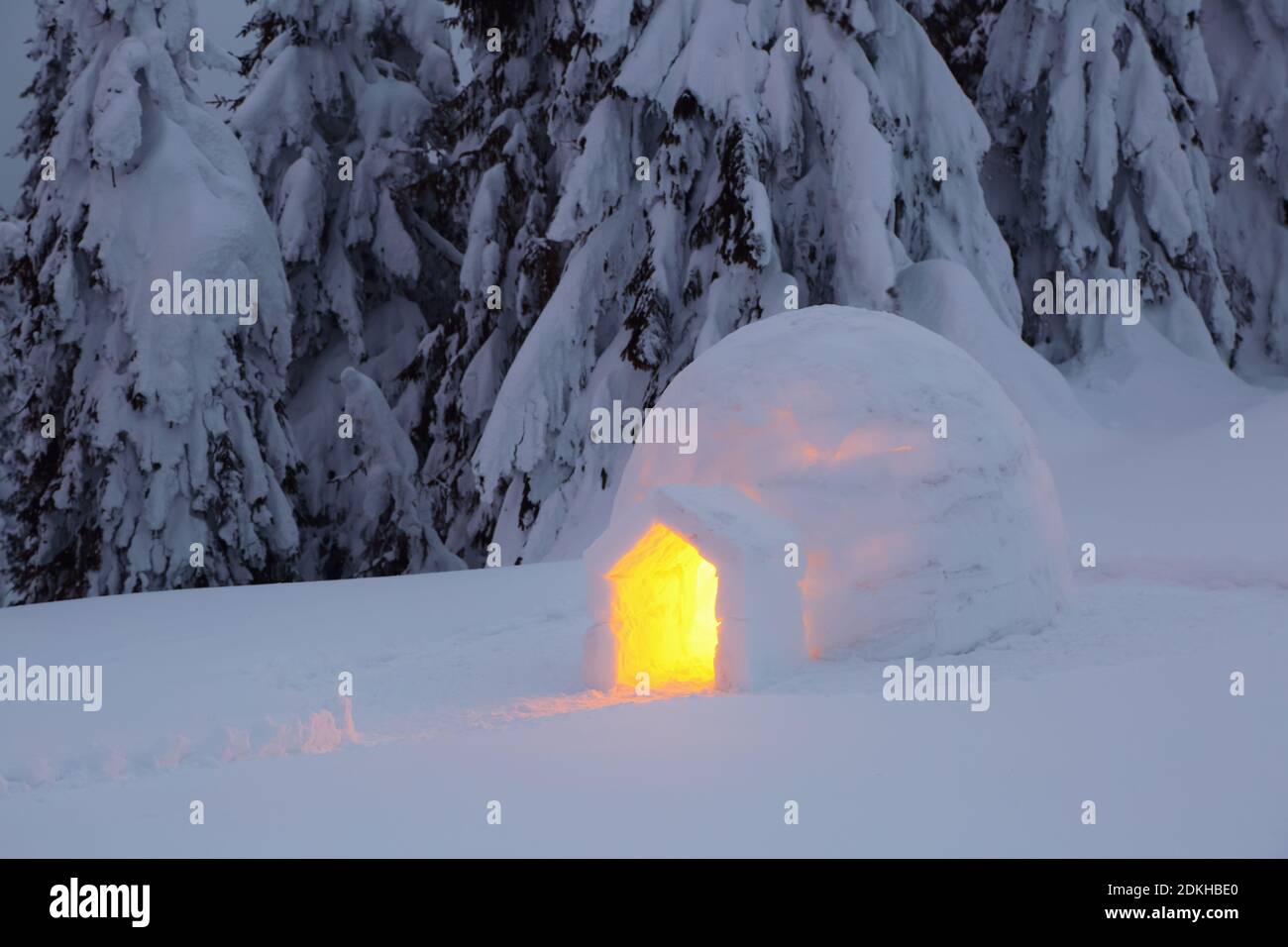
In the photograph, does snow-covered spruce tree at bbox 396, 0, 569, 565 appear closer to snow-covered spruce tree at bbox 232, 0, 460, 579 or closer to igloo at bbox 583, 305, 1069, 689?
→ snow-covered spruce tree at bbox 232, 0, 460, 579

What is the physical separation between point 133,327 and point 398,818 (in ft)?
34.4

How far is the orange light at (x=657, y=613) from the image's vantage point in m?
8.36

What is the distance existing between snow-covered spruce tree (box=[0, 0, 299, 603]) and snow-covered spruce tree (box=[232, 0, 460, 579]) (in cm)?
193

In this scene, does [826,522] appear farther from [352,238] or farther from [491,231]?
[352,238]

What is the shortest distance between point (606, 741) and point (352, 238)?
47.1 feet

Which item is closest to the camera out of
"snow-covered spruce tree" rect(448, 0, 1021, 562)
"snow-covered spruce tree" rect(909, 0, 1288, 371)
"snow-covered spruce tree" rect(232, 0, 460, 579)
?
"snow-covered spruce tree" rect(448, 0, 1021, 562)

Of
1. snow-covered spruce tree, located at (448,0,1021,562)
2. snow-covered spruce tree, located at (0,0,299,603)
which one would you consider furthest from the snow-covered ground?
snow-covered spruce tree, located at (448,0,1021,562)

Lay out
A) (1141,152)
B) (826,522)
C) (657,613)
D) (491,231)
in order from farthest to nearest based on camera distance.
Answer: (491,231), (1141,152), (657,613), (826,522)

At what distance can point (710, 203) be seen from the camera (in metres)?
14.0

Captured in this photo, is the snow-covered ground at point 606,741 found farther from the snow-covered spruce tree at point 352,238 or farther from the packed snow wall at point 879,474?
the snow-covered spruce tree at point 352,238

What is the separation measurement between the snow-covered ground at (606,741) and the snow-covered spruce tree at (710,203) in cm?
383

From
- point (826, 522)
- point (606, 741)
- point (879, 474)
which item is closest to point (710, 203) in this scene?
point (879, 474)

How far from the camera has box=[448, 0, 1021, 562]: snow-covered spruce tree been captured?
13.7m

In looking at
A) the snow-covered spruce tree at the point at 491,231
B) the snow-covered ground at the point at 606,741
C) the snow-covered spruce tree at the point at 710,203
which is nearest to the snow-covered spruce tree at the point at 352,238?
the snow-covered spruce tree at the point at 491,231
